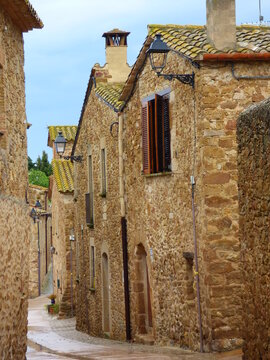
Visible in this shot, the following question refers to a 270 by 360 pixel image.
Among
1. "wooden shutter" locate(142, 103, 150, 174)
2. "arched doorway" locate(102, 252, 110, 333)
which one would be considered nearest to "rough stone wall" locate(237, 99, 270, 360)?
"wooden shutter" locate(142, 103, 150, 174)

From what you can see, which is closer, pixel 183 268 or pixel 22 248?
pixel 22 248

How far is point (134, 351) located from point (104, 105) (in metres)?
7.97

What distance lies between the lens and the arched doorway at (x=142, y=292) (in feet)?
60.5

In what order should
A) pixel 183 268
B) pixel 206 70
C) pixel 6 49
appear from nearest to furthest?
pixel 6 49 < pixel 206 70 < pixel 183 268

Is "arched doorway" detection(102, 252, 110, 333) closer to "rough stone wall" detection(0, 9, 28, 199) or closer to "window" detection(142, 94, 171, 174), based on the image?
"window" detection(142, 94, 171, 174)

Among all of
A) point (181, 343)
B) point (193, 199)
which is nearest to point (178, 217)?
point (193, 199)

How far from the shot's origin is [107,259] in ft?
72.7

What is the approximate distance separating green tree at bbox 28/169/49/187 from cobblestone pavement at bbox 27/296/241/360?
39.3 meters

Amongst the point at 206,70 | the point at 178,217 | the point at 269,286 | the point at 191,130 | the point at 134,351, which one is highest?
the point at 206,70

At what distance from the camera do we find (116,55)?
2420 centimetres

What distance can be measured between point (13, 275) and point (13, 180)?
153 cm

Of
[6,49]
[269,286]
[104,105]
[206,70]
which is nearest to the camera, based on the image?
[269,286]

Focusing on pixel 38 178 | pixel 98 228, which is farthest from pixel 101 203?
pixel 38 178

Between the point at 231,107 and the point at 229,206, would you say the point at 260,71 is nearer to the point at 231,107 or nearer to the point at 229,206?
the point at 231,107
